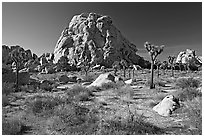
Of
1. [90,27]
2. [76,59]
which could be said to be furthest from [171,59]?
[90,27]

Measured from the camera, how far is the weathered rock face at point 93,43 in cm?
9275

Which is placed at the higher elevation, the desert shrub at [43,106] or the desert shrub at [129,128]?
the desert shrub at [43,106]

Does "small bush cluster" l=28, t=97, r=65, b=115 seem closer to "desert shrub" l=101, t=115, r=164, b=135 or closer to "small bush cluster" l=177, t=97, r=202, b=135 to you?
"desert shrub" l=101, t=115, r=164, b=135

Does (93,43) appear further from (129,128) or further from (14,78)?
(129,128)

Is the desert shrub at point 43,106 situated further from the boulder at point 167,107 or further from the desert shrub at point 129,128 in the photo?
A: the boulder at point 167,107

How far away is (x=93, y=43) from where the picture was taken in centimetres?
9806

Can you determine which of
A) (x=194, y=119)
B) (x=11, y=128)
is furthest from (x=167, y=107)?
(x=11, y=128)

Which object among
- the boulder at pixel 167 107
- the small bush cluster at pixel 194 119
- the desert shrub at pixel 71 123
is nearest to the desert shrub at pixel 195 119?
the small bush cluster at pixel 194 119

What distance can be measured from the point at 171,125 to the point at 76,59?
89.0 metres

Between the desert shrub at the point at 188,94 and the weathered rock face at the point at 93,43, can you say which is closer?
the desert shrub at the point at 188,94

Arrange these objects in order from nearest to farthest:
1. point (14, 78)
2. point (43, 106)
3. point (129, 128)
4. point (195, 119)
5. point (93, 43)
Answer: point (129, 128), point (195, 119), point (43, 106), point (14, 78), point (93, 43)

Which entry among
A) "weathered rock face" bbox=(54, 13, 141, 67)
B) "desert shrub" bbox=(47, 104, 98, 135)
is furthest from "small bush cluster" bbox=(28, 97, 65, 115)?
"weathered rock face" bbox=(54, 13, 141, 67)

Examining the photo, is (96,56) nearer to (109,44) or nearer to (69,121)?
(109,44)

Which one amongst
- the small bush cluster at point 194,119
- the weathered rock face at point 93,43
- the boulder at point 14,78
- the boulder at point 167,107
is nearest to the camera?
the small bush cluster at point 194,119
